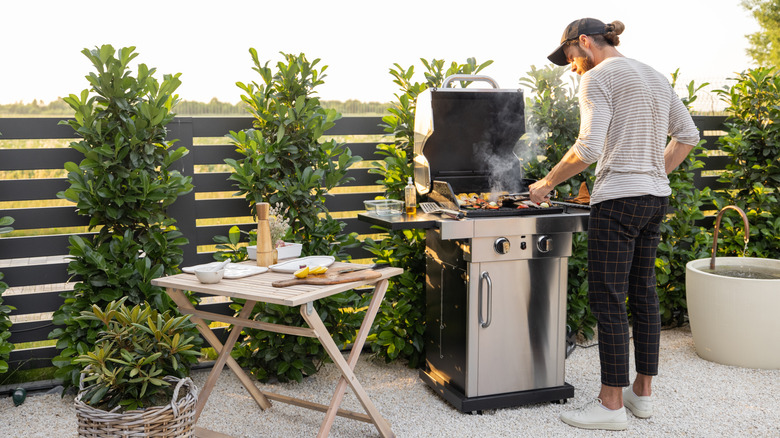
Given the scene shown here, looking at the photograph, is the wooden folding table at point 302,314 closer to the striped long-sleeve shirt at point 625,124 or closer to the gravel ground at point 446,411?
the gravel ground at point 446,411

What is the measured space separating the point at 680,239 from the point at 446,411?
243 centimetres

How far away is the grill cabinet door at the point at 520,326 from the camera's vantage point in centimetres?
284

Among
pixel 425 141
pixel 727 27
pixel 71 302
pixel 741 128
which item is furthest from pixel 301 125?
pixel 727 27

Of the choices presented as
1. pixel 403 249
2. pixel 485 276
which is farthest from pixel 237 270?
pixel 403 249

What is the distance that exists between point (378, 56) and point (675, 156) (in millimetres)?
2904

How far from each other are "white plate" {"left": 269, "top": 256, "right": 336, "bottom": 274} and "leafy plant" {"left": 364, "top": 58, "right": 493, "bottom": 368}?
2.79 feet

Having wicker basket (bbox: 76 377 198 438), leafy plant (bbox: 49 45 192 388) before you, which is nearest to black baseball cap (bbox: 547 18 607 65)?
leafy plant (bbox: 49 45 192 388)

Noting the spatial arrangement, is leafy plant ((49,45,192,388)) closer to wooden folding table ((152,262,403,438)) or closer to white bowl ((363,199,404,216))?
wooden folding table ((152,262,403,438))

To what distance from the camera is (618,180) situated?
8.56 feet

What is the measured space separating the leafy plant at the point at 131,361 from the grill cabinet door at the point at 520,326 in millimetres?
1360

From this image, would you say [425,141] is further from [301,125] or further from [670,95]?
[670,95]

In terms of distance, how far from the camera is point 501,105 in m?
3.25

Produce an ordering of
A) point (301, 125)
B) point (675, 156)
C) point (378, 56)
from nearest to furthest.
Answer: point (675, 156)
point (301, 125)
point (378, 56)

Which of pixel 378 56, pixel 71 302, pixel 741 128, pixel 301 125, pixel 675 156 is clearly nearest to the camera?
pixel 675 156
